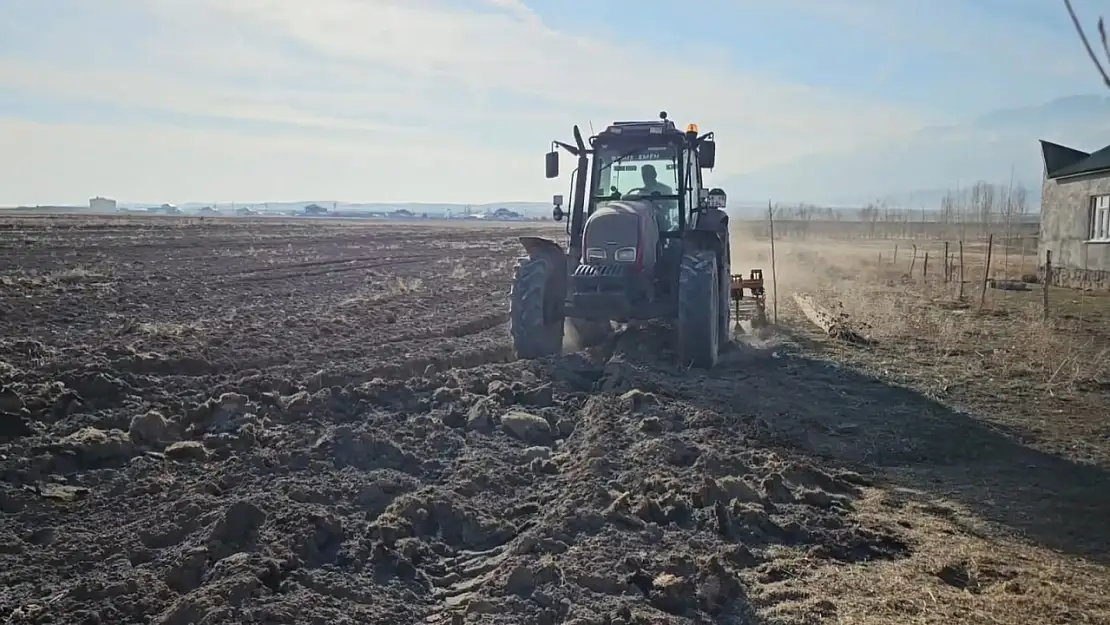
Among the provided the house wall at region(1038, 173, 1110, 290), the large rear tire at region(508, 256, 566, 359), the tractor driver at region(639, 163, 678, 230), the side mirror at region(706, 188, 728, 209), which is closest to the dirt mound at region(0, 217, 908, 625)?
the large rear tire at region(508, 256, 566, 359)

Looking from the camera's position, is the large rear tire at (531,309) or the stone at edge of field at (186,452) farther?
the large rear tire at (531,309)

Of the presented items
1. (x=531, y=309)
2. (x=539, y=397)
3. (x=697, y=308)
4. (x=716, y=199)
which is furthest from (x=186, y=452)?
(x=716, y=199)

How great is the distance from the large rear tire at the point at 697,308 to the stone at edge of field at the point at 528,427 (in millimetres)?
2849

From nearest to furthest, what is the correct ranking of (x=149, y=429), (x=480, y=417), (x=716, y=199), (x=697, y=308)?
(x=149, y=429)
(x=480, y=417)
(x=697, y=308)
(x=716, y=199)

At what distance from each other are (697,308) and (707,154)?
2.13 metres

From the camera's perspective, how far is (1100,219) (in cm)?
2231

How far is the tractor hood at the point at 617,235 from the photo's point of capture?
10.3 metres

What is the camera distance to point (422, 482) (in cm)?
641

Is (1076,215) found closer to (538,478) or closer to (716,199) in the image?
(716,199)

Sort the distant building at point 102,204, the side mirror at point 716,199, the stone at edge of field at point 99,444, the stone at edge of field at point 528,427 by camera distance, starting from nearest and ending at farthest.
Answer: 1. the stone at edge of field at point 99,444
2. the stone at edge of field at point 528,427
3. the side mirror at point 716,199
4. the distant building at point 102,204

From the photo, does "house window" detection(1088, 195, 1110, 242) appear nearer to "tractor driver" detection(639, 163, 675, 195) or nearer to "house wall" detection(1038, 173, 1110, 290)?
"house wall" detection(1038, 173, 1110, 290)

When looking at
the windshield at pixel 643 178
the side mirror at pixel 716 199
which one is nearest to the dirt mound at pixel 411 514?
the windshield at pixel 643 178

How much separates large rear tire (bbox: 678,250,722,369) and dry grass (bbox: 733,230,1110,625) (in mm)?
2116

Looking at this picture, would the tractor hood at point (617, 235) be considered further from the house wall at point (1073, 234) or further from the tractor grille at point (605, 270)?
the house wall at point (1073, 234)
